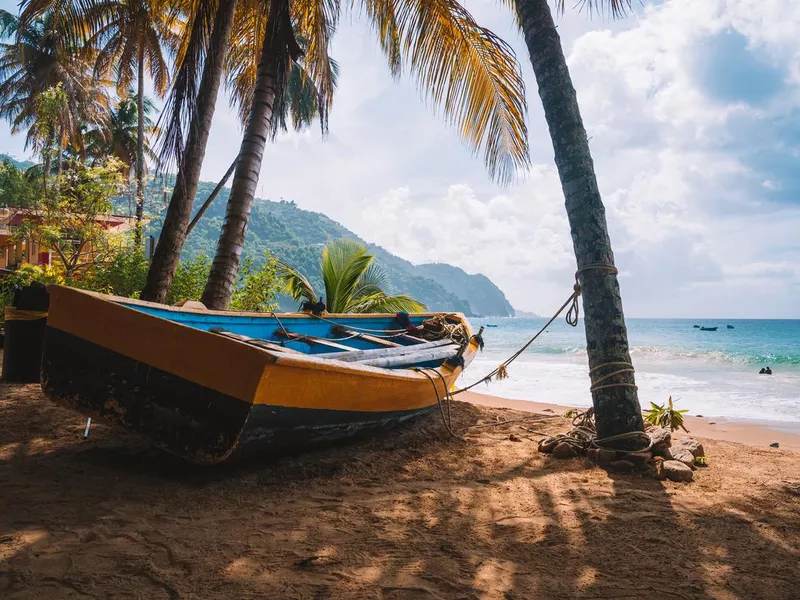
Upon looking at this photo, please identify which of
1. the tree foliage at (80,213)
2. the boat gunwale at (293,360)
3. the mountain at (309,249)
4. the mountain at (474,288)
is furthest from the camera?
the mountain at (474,288)

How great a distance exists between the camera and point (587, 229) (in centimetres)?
389

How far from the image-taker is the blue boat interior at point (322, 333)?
4.02 meters

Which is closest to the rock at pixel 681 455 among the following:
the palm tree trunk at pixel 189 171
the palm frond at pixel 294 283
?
the palm tree trunk at pixel 189 171

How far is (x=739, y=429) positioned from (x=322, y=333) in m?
5.77

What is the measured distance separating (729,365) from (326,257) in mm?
17604

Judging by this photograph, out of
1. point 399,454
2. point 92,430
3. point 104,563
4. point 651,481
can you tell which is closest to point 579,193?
point 651,481

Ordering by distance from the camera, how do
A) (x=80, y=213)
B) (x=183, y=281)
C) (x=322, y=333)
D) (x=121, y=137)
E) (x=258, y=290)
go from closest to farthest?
(x=322, y=333)
(x=183, y=281)
(x=258, y=290)
(x=80, y=213)
(x=121, y=137)

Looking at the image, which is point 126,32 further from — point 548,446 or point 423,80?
point 548,446

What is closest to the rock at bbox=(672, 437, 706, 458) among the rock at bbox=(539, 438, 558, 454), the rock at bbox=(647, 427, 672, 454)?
the rock at bbox=(647, 427, 672, 454)

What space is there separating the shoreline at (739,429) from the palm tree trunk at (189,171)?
4.57 metres

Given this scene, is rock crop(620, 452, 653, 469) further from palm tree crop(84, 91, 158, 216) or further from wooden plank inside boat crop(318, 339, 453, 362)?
palm tree crop(84, 91, 158, 216)

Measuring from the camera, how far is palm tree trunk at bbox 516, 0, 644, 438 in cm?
372

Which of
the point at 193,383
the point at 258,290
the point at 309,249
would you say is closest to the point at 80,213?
the point at 258,290

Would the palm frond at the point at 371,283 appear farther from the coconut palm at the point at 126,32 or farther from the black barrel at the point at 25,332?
the black barrel at the point at 25,332
